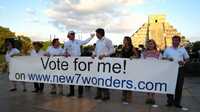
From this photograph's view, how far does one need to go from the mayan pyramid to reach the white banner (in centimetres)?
1086

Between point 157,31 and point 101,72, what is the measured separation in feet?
39.6

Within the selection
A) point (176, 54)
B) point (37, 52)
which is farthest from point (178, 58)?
point (37, 52)

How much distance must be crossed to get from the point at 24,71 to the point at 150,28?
35.9 ft

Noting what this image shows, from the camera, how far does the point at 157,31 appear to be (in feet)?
73.0

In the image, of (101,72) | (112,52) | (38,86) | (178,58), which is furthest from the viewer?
(38,86)

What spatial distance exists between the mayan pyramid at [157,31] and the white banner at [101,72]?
10.9 m

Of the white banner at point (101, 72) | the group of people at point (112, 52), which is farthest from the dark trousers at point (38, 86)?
the white banner at point (101, 72)

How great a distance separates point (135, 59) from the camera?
1031cm

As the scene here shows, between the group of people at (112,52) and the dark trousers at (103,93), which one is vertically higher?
the group of people at (112,52)

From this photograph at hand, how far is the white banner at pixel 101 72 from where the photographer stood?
9.98m

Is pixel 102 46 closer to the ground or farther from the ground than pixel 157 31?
closer to the ground

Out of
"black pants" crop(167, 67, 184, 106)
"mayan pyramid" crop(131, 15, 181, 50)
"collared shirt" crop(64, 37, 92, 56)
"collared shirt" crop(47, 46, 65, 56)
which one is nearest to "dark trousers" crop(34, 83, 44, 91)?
"collared shirt" crop(47, 46, 65, 56)

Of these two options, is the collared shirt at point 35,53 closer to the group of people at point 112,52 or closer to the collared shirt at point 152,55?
the group of people at point 112,52

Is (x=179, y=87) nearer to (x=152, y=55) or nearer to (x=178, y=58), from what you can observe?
(x=178, y=58)
